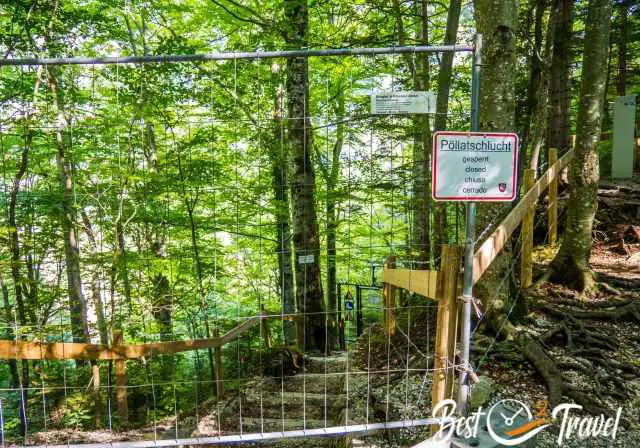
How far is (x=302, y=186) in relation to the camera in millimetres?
5863

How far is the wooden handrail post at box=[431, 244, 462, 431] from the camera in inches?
94.7

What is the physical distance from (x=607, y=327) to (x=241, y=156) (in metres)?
4.76

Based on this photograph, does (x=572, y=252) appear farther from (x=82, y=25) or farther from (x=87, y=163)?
(x=82, y=25)

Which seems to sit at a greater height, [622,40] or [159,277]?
[622,40]

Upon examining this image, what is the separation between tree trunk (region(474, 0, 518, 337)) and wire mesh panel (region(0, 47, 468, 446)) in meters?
0.48

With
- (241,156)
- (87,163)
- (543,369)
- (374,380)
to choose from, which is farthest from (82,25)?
(543,369)

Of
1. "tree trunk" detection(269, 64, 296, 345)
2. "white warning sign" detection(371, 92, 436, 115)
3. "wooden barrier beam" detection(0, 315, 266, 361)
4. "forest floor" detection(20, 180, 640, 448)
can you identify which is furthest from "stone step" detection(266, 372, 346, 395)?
"white warning sign" detection(371, 92, 436, 115)

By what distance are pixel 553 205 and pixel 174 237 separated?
604 cm

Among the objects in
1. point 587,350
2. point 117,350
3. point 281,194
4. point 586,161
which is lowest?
point 117,350

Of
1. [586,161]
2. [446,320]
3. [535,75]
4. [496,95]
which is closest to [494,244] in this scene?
[446,320]

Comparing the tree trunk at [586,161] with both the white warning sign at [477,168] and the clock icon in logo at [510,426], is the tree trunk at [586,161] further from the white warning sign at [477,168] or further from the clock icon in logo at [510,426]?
the white warning sign at [477,168]

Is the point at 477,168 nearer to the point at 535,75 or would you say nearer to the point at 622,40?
the point at 535,75

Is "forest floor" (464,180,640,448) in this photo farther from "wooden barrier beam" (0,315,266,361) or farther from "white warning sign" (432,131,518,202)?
"wooden barrier beam" (0,315,266,361)

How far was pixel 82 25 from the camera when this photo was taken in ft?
19.4
